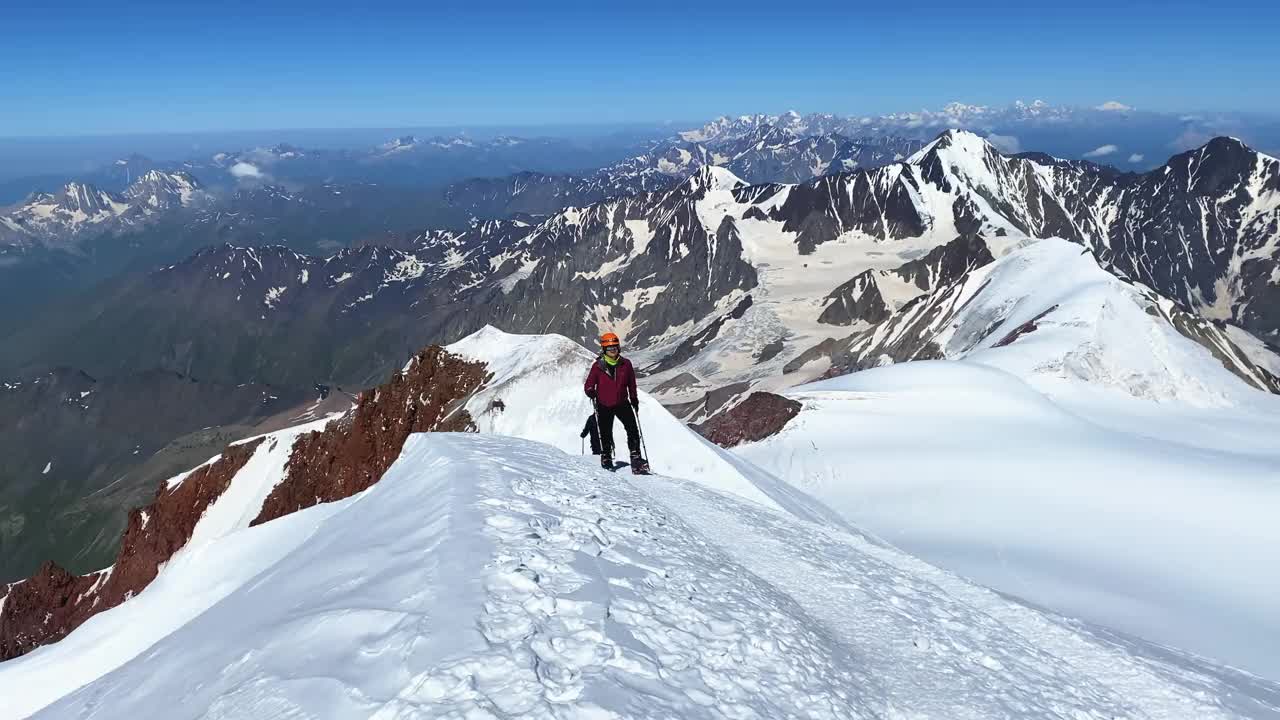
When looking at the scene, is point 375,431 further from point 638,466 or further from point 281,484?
point 638,466

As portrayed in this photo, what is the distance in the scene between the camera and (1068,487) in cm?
3198

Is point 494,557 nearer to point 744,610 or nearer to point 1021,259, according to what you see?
point 744,610

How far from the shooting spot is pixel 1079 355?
56688 mm

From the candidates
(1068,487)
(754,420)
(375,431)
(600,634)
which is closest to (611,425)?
(600,634)

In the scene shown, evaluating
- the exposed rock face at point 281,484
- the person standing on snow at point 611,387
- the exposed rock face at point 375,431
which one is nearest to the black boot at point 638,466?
the person standing on snow at point 611,387

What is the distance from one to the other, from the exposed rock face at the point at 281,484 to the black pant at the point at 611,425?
20169 mm

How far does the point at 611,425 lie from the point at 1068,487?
2486 centimetres

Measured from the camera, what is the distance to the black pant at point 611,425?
1925cm

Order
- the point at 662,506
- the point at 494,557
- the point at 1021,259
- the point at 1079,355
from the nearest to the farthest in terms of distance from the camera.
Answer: the point at 494,557
the point at 662,506
the point at 1079,355
the point at 1021,259

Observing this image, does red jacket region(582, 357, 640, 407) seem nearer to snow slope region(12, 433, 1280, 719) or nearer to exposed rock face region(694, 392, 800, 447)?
snow slope region(12, 433, 1280, 719)

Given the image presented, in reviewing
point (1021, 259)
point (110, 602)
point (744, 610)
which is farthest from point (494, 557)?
point (1021, 259)

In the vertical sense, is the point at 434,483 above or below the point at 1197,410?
above

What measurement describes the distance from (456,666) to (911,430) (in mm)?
40383

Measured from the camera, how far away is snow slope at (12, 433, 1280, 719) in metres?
7.07
